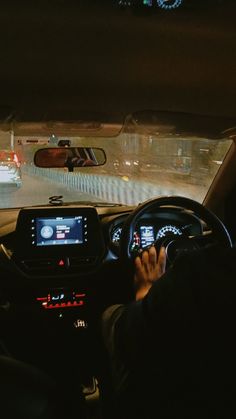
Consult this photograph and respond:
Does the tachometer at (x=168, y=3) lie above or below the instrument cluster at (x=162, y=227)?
above

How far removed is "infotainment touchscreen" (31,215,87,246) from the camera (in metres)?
3.89

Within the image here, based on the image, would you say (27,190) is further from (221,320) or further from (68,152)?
(221,320)

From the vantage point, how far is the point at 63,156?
421 cm

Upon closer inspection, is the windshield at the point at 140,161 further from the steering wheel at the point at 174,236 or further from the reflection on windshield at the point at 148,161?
the steering wheel at the point at 174,236

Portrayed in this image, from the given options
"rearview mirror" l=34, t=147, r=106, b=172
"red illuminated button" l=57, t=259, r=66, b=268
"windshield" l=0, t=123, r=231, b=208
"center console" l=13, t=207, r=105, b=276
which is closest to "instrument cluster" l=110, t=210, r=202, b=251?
A: "center console" l=13, t=207, r=105, b=276

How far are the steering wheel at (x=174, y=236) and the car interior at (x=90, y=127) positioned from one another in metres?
0.01

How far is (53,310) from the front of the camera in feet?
13.0

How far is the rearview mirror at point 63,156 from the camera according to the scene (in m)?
4.20

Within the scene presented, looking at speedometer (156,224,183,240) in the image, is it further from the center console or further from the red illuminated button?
the red illuminated button

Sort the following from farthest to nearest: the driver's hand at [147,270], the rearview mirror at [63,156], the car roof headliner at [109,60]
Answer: the rearview mirror at [63,156] → the car roof headliner at [109,60] → the driver's hand at [147,270]

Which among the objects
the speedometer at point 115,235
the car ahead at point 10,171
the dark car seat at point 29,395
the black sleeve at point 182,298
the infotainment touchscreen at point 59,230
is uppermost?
the black sleeve at point 182,298

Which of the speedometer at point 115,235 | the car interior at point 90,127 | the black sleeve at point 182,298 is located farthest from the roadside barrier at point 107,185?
the black sleeve at point 182,298

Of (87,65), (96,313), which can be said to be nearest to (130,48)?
(87,65)

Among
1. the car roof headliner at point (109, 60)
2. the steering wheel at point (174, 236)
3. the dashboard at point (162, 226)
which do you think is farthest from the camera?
the dashboard at point (162, 226)
